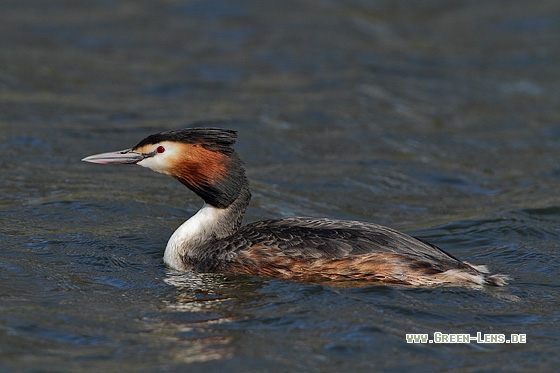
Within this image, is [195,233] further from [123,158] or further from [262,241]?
[123,158]

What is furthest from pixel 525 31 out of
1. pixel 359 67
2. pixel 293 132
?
pixel 293 132

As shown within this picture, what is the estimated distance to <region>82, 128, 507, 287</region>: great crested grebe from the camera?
740cm

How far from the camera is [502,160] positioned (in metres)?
12.9

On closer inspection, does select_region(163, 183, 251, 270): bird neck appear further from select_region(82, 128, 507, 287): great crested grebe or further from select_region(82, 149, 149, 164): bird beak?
select_region(82, 149, 149, 164): bird beak

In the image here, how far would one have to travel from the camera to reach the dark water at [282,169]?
253 inches

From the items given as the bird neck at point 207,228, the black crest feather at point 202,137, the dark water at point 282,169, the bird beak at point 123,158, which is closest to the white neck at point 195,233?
the bird neck at point 207,228

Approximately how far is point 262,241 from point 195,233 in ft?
2.42

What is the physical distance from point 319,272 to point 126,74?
9.71 metres

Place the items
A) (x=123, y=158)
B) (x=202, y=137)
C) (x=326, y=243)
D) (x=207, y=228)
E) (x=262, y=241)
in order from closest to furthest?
(x=326, y=243) < (x=262, y=241) < (x=202, y=137) < (x=123, y=158) < (x=207, y=228)

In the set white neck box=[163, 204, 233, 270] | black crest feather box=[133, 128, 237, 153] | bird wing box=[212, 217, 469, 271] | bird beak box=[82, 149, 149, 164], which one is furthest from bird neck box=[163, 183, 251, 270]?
bird beak box=[82, 149, 149, 164]

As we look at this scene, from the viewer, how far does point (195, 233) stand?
8188 mm

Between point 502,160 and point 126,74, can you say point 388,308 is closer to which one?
point 502,160

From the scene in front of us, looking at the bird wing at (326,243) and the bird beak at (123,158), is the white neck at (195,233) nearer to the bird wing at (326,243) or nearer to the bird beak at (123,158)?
the bird wing at (326,243)

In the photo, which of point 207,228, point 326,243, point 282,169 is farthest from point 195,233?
point 282,169
